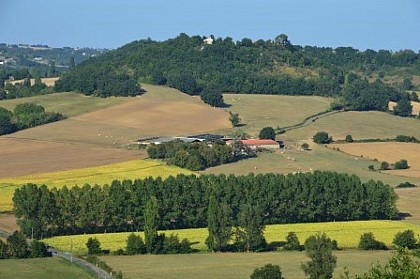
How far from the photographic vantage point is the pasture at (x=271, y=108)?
10144 cm

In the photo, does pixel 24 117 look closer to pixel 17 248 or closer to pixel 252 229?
pixel 252 229

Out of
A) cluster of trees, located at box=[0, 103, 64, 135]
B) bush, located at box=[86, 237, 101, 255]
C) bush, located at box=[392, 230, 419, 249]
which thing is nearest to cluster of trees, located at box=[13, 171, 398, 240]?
bush, located at box=[86, 237, 101, 255]

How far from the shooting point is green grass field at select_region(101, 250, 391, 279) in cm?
4200

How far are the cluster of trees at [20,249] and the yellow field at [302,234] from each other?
1783 millimetres

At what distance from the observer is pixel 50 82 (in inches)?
5108

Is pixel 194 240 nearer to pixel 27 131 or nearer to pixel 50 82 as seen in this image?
pixel 27 131

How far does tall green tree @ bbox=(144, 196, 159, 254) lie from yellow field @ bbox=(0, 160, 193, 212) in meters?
10.8

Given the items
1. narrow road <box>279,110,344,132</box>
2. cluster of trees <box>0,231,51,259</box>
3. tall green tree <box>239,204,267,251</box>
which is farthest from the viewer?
narrow road <box>279,110,344,132</box>

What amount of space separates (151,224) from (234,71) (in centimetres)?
8747

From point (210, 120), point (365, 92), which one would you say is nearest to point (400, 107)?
point (365, 92)

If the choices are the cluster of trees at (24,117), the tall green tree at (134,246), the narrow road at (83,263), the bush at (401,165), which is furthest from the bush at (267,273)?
the cluster of trees at (24,117)

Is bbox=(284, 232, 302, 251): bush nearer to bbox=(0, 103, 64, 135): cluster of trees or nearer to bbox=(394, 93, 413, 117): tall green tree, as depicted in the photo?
bbox=(0, 103, 64, 135): cluster of trees

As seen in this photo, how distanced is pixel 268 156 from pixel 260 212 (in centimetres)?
2702

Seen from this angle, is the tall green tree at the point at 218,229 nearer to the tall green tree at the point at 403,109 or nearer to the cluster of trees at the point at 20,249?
the cluster of trees at the point at 20,249
